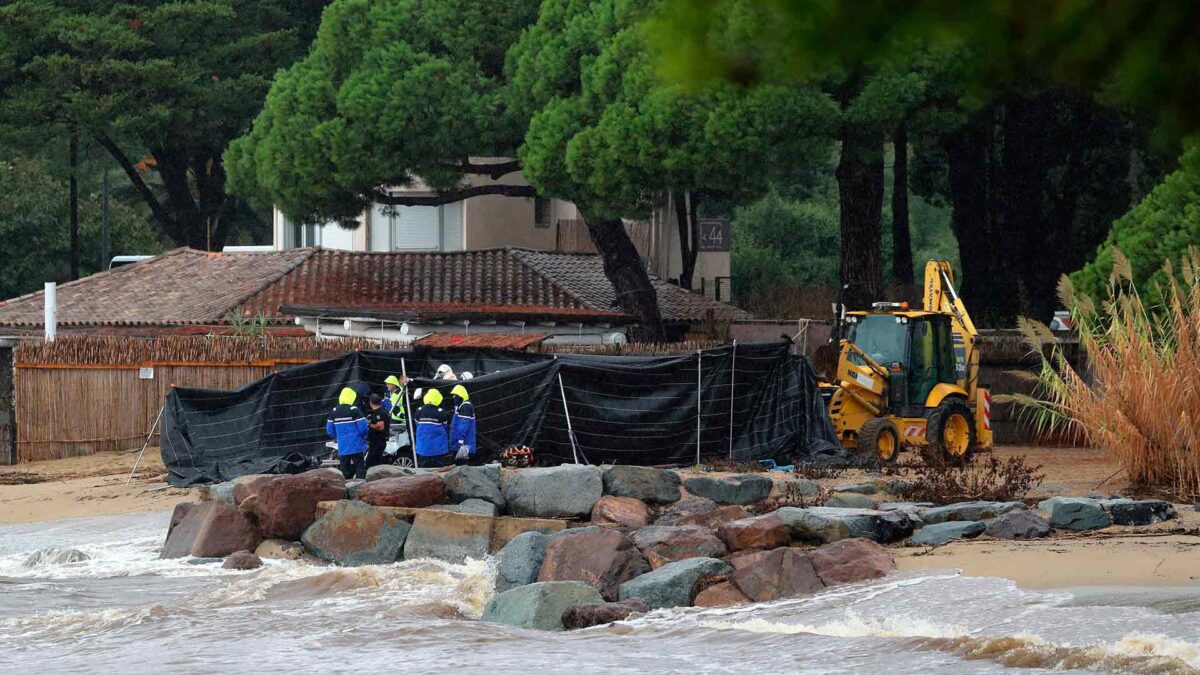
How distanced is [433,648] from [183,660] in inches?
74.8

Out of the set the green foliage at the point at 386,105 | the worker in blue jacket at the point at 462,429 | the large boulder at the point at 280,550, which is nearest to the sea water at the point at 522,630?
the large boulder at the point at 280,550

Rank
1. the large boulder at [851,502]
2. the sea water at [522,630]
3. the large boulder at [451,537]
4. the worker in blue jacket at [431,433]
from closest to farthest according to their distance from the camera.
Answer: the sea water at [522,630] → the large boulder at [451,537] → the large boulder at [851,502] → the worker in blue jacket at [431,433]

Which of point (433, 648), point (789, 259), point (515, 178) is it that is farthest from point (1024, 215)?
point (433, 648)

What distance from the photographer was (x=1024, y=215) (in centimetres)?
3597

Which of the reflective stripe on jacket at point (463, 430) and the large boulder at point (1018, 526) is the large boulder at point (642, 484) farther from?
the large boulder at point (1018, 526)

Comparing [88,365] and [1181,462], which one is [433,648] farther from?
[88,365]

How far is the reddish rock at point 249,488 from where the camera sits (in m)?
17.8

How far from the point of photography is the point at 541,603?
13.9 meters

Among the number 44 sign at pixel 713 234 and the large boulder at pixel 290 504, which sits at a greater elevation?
the number 44 sign at pixel 713 234

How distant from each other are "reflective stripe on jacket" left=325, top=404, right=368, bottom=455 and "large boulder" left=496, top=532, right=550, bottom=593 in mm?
3886

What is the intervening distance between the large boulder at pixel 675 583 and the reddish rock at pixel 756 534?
679mm

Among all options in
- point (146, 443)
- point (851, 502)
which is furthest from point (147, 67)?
point (851, 502)

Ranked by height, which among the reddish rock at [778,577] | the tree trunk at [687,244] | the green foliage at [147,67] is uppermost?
the green foliage at [147,67]

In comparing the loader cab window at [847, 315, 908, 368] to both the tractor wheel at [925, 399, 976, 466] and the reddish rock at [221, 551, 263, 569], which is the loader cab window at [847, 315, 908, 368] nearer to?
the tractor wheel at [925, 399, 976, 466]
